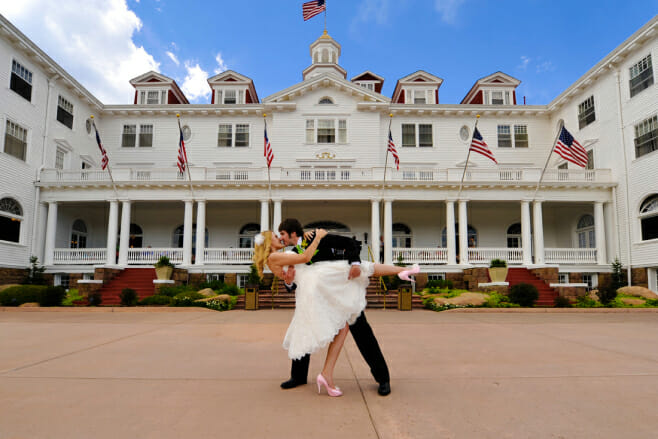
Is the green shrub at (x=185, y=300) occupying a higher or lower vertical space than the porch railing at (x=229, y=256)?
lower

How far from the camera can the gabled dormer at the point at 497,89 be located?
27969 mm

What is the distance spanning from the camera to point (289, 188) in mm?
22969

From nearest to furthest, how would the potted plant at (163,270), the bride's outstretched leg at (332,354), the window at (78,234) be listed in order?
1. the bride's outstretched leg at (332,354)
2. the potted plant at (163,270)
3. the window at (78,234)

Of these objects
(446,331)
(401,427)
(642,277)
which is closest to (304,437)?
(401,427)

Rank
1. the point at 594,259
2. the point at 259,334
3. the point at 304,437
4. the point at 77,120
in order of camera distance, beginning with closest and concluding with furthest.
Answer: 1. the point at 304,437
2. the point at 259,334
3. the point at 594,259
4. the point at 77,120

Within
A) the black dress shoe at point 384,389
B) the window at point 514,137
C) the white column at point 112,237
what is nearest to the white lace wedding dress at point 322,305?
the black dress shoe at point 384,389

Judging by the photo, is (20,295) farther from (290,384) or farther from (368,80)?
(368,80)

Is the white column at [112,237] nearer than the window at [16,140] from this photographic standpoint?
No

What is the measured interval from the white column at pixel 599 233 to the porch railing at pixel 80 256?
26.0 meters

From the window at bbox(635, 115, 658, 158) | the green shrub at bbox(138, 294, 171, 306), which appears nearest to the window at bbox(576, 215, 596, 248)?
the window at bbox(635, 115, 658, 158)

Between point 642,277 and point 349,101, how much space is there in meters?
18.1

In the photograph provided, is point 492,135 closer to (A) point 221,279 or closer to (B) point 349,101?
(B) point 349,101

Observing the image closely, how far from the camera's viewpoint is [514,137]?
89.4 feet

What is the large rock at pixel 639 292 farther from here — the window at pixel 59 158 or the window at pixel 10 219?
the window at pixel 59 158
